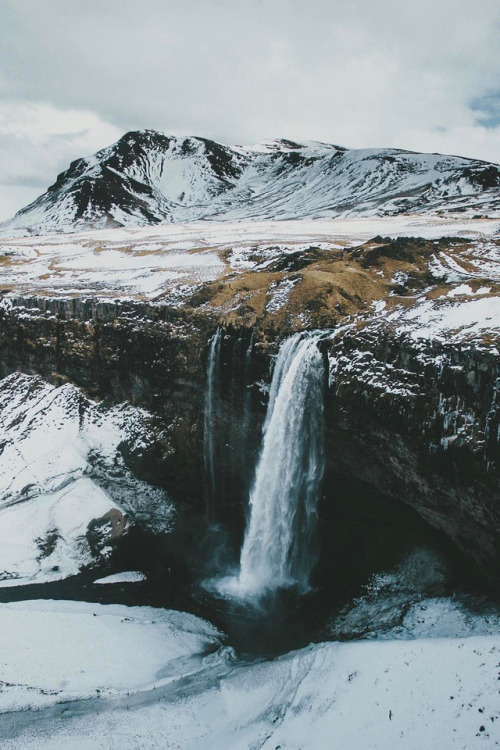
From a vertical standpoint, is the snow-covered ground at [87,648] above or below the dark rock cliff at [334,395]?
below

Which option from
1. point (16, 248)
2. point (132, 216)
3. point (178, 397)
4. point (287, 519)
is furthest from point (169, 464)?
point (132, 216)

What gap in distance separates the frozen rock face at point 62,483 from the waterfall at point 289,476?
6.89m

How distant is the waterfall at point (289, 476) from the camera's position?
69.9ft

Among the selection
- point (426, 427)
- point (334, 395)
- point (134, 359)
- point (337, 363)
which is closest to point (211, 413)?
point (134, 359)

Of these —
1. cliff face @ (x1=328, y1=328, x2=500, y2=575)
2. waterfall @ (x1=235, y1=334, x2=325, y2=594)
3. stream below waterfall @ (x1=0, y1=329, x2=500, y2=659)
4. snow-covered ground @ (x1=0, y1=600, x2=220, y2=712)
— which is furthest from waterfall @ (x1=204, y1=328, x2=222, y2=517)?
snow-covered ground @ (x1=0, y1=600, x2=220, y2=712)

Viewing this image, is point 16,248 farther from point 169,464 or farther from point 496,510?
point 496,510

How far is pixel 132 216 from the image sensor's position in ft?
596

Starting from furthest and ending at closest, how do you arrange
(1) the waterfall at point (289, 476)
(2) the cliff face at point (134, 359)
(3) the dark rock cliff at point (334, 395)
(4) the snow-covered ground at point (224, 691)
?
(2) the cliff face at point (134, 359) → (1) the waterfall at point (289, 476) → (3) the dark rock cliff at point (334, 395) → (4) the snow-covered ground at point (224, 691)

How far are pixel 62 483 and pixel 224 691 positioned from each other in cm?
1583

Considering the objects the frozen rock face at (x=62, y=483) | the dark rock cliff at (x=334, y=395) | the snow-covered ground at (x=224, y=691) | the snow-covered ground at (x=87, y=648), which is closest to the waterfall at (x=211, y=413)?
the dark rock cliff at (x=334, y=395)

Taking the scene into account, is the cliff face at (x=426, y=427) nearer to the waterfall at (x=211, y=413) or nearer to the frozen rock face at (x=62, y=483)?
the waterfall at (x=211, y=413)

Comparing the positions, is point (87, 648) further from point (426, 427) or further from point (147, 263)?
point (147, 263)

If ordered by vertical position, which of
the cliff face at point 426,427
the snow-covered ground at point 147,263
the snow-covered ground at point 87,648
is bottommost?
the snow-covered ground at point 87,648

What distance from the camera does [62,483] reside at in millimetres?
27328
